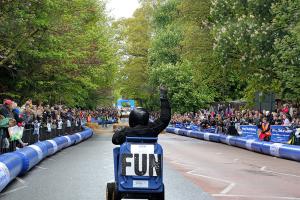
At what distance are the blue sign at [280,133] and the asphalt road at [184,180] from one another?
16.1 feet

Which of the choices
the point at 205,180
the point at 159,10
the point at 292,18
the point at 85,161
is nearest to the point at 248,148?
A: the point at 292,18

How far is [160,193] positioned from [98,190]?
3.76 m

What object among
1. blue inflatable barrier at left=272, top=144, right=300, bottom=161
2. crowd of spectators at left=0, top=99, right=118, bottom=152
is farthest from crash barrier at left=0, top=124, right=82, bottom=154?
blue inflatable barrier at left=272, top=144, right=300, bottom=161

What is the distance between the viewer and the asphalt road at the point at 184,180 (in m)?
11.1

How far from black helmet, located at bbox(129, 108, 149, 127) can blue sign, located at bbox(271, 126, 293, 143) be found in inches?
683

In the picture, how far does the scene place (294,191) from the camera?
476 inches

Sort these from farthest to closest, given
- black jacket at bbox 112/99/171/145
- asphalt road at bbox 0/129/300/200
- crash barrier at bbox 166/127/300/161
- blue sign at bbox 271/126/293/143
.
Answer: blue sign at bbox 271/126/293/143
crash barrier at bbox 166/127/300/161
asphalt road at bbox 0/129/300/200
black jacket at bbox 112/99/171/145

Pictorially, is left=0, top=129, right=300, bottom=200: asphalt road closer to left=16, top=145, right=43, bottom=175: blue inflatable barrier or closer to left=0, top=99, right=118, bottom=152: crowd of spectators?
left=16, top=145, right=43, bottom=175: blue inflatable barrier

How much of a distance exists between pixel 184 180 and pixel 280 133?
43.5 feet

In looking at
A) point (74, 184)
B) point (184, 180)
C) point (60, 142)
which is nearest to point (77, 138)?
point (60, 142)

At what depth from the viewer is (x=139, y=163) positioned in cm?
786

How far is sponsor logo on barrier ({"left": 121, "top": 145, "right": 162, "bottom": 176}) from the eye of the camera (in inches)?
309

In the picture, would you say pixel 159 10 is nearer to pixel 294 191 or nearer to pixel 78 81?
pixel 78 81

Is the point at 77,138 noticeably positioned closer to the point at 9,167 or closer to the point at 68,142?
the point at 68,142
